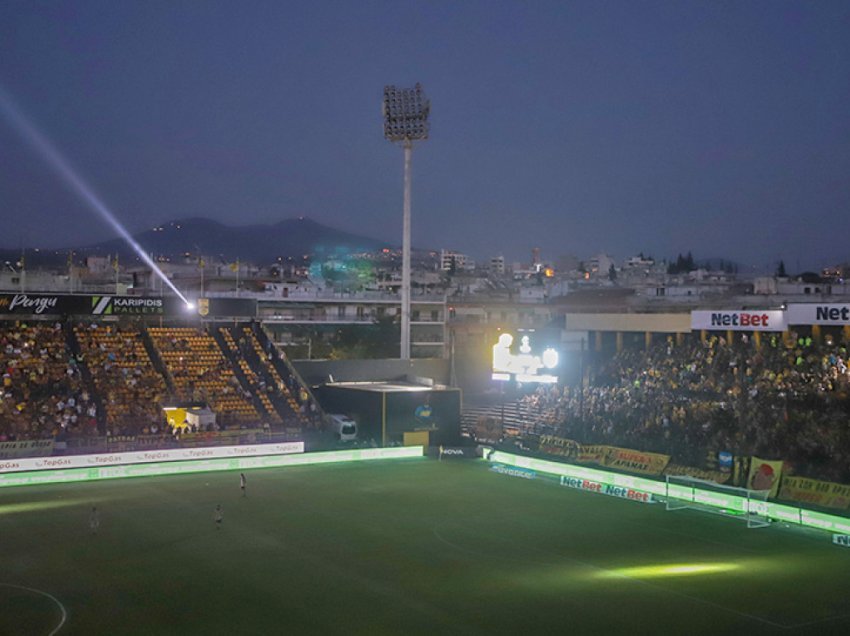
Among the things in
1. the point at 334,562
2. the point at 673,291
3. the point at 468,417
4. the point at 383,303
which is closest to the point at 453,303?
the point at 383,303

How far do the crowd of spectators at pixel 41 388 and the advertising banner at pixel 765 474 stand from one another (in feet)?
99.8

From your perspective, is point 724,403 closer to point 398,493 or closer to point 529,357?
point 529,357

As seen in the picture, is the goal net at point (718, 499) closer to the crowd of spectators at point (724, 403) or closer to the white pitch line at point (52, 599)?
the crowd of spectators at point (724, 403)

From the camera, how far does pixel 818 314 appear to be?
147 ft

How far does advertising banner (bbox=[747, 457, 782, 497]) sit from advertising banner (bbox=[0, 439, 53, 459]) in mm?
30667

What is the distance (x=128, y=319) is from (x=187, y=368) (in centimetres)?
650

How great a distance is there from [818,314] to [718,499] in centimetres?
1446

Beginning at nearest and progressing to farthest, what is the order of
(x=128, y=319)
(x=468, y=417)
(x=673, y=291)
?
(x=128, y=319) → (x=468, y=417) → (x=673, y=291)

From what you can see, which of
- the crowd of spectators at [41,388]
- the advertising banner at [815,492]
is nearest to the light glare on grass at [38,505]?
the crowd of spectators at [41,388]

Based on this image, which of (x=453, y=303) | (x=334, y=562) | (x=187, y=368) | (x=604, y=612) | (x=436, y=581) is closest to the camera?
(x=604, y=612)

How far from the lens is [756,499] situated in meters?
33.8

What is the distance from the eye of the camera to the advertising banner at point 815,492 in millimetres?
32094

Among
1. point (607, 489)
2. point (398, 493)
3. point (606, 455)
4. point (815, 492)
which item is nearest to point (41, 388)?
point (398, 493)

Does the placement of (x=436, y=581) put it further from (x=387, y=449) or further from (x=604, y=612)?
(x=387, y=449)
